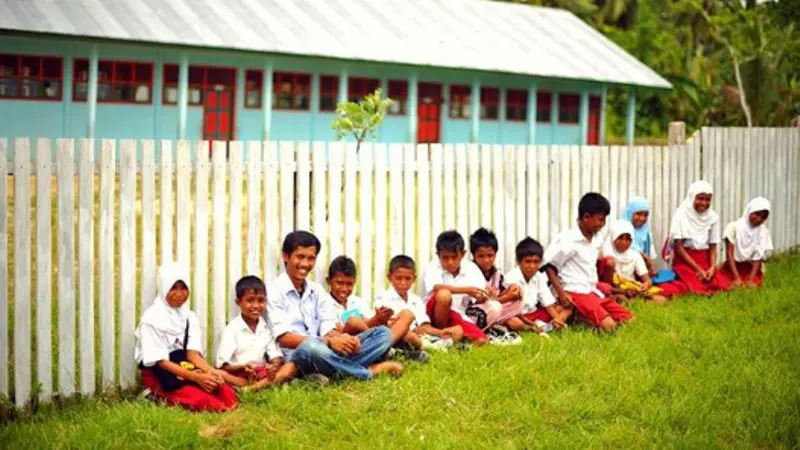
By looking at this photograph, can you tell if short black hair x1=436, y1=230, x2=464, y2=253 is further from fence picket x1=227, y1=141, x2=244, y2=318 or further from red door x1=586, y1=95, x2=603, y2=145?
red door x1=586, y1=95, x2=603, y2=145

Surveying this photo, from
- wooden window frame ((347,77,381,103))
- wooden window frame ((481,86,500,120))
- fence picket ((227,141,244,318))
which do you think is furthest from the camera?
wooden window frame ((481,86,500,120))

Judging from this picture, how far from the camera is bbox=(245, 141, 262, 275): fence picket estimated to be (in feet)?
24.5

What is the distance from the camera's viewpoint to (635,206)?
35.0 feet

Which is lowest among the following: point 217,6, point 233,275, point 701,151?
point 233,275

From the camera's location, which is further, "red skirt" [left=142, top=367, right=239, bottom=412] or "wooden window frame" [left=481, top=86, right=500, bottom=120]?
"wooden window frame" [left=481, top=86, right=500, bottom=120]

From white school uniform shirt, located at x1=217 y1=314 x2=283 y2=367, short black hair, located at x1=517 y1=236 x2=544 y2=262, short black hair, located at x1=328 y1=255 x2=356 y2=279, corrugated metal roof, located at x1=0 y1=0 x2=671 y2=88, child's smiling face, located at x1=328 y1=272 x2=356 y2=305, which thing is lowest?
white school uniform shirt, located at x1=217 y1=314 x2=283 y2=367

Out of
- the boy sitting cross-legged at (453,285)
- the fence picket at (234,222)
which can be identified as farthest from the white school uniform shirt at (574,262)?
Answer: the fence picket at (234,222)

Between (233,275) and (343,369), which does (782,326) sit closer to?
(343,369)

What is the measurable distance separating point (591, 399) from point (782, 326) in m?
3.02

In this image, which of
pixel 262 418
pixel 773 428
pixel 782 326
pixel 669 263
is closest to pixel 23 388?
pixel 262 418

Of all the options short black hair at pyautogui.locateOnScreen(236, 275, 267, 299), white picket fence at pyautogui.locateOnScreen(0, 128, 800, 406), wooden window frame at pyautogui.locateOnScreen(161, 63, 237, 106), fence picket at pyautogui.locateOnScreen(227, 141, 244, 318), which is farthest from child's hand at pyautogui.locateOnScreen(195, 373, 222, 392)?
wooden window frame at pyautogui.locateOnScreen(161, 63, 237, 106)

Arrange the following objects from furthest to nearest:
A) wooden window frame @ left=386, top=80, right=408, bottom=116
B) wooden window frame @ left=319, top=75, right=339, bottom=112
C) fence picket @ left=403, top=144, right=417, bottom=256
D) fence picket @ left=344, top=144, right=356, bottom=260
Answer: wooden window frame @ left=386, top=80, right=408, bottom=116 → wooden window frame @ left=319, top=75, right=339, bottom=112 → fence picket @ left=403, top=144, right=417, bottom=256 → fence picket @ left=344, top=144, right=356, bottom=260

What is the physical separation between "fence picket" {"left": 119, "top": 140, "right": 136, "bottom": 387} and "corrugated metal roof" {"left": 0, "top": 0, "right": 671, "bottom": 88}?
12.0 metres

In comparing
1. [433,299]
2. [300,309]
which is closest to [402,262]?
[433,299]
